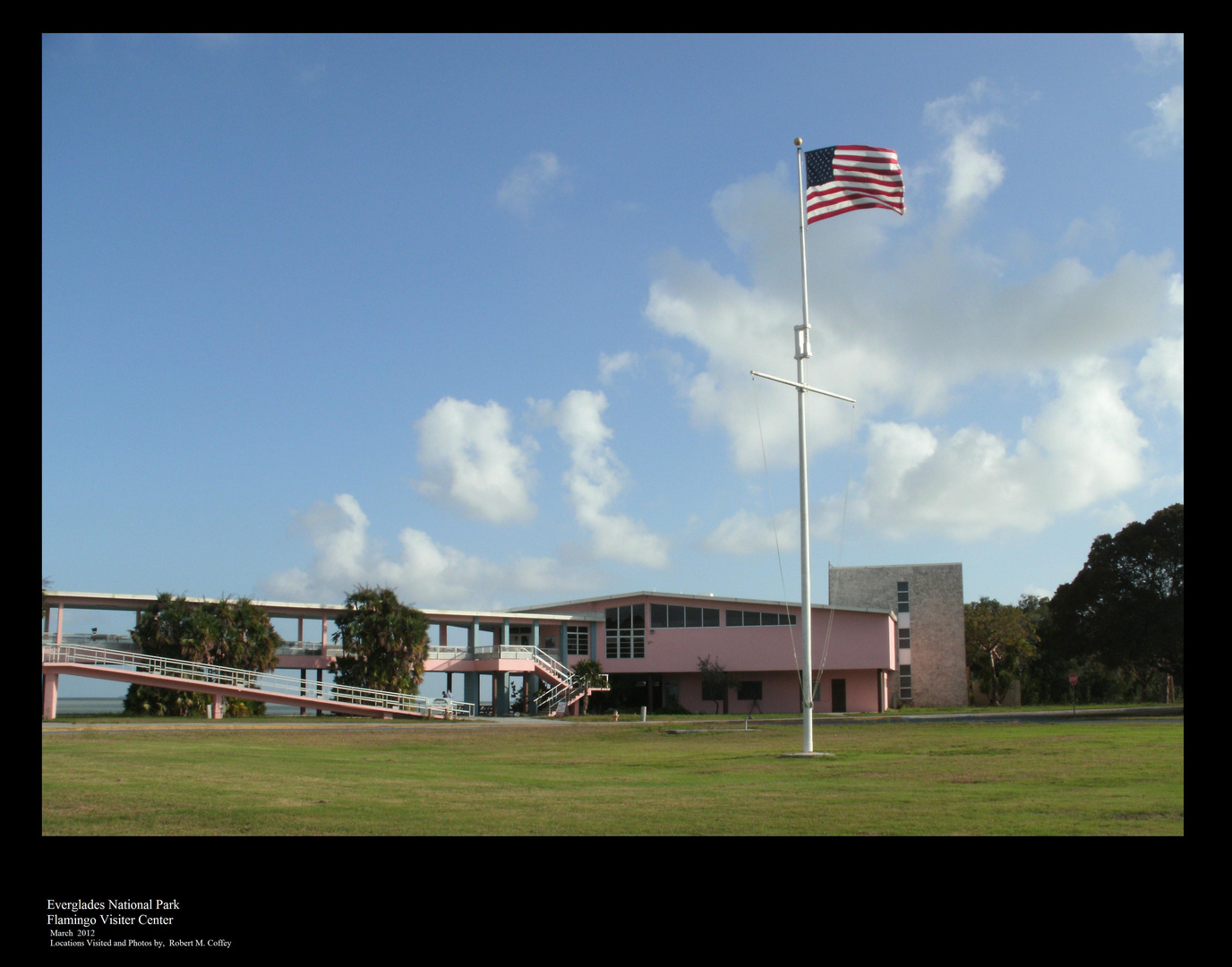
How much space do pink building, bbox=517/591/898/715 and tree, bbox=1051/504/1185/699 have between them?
9796mm

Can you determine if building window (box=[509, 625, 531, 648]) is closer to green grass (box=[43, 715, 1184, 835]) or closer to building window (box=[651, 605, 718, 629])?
building window (box=[651, 605, 718, 629])

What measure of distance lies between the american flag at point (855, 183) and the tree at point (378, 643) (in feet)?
94.0

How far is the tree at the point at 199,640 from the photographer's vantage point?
1542 inches

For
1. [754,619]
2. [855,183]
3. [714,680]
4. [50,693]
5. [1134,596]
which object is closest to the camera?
[855,183]

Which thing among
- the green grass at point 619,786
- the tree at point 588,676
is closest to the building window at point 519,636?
the tree at point 588,676

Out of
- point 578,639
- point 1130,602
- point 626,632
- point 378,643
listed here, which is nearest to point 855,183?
point 378,643

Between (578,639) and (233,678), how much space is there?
21917 millimetres

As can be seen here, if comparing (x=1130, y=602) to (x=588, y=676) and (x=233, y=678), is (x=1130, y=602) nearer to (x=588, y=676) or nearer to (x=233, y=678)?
(x=588, y=676)

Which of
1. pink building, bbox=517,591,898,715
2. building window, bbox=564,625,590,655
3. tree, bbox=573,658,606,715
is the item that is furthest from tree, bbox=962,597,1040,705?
tree, bbox=573,658,606,715

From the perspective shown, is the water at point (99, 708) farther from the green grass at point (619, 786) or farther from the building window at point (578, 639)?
the green grass at point (619, 786)

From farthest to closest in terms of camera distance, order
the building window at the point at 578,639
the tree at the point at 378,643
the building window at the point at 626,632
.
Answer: the building window at the point at 578,639 < the building window at the point at 626,632 < the tree at the point at 378,643

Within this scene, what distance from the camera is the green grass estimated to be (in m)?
9.11

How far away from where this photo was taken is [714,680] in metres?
53.8
